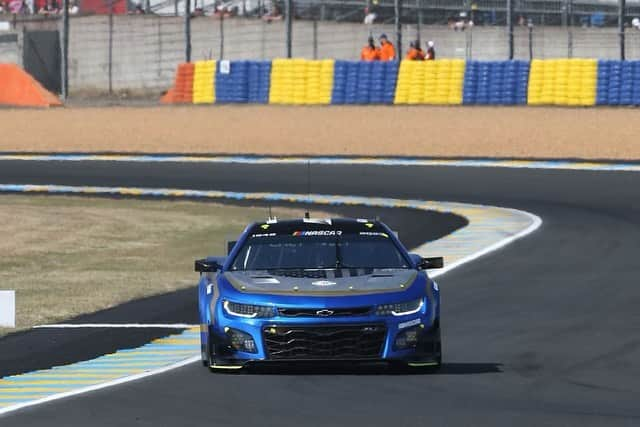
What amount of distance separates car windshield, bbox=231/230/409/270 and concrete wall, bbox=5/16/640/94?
36898 mm

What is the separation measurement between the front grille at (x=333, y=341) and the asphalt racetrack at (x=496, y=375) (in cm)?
26

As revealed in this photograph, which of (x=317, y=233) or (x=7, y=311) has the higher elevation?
(x=317, y=233)

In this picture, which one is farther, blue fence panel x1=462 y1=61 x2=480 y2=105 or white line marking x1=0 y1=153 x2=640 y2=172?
blue fence panel x1=462 y1=61 x2=480 y2=105

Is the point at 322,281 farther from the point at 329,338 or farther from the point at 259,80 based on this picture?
the point at 259,80

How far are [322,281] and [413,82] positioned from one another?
35142mm

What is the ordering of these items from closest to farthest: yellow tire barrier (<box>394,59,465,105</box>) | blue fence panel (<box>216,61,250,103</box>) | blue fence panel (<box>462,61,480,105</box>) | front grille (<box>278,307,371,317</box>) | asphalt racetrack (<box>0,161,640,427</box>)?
asphalt racetrack (<box>0,161,640,427</box>) < front grille (<box>278,307,371,317</box>) < blue fence panel (<box>462,61,480,105</box>) < yellow tire barrier (<box>394,59,465,105</box>) < blue fence panel (<box>216,61,250,103</box>)

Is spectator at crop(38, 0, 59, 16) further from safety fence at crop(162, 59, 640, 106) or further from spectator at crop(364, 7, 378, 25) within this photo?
spectator at crop(364, 7, 378, 25)

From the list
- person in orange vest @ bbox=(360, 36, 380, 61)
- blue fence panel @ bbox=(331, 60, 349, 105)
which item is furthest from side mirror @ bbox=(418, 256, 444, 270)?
person in orange vest @ bbox=(360, 36, 380, 61)

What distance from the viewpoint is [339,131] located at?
45.7 meters

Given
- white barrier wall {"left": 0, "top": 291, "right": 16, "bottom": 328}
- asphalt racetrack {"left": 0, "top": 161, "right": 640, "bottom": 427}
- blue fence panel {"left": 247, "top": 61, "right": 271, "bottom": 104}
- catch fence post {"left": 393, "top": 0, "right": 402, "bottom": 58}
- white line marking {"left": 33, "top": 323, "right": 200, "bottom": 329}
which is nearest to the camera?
asphalt racetrack {"left": 0, "top": 161, "right": 640, "bottom": 427}

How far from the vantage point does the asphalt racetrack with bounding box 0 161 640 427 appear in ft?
37.6

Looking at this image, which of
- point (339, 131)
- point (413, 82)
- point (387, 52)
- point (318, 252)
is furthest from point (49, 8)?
point (318, 252)

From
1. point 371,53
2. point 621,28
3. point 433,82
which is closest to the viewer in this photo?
point 621,28

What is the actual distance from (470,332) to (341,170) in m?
23.5
